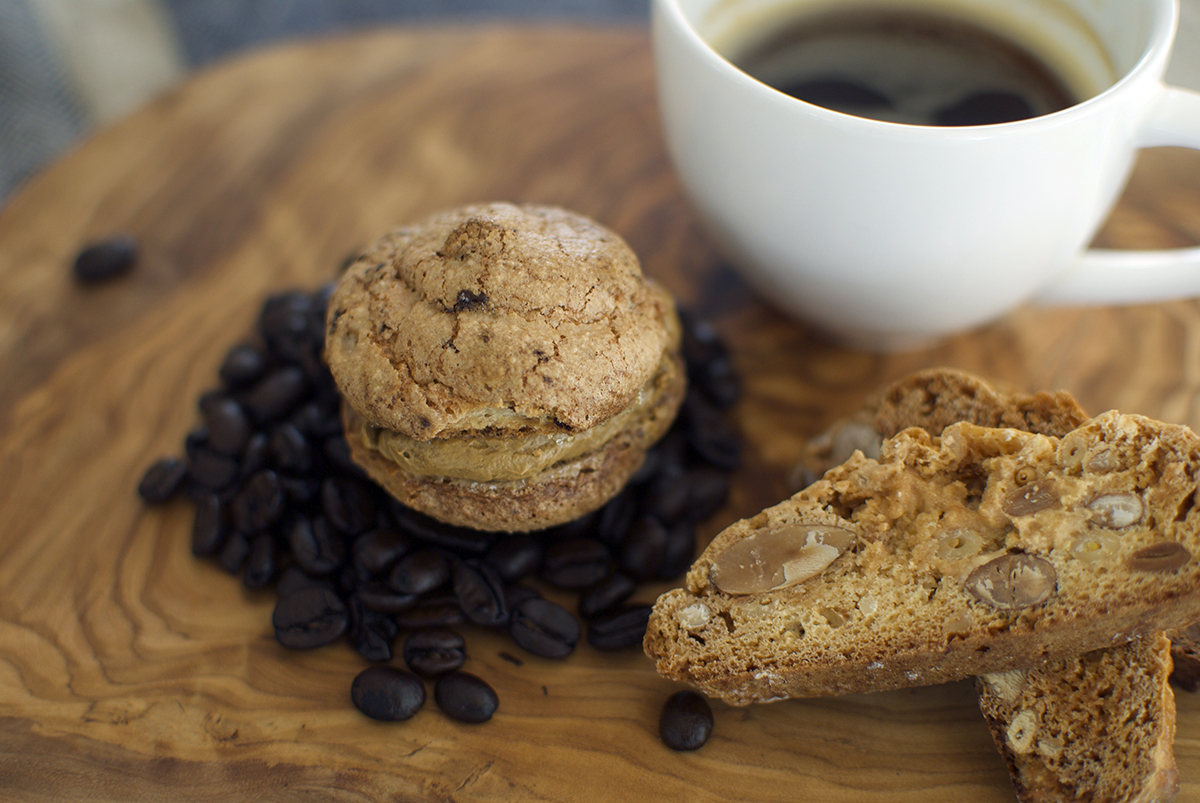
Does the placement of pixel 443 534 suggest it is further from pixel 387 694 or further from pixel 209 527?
pixel 209 527

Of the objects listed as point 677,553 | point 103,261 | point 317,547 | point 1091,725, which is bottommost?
point 1091,725

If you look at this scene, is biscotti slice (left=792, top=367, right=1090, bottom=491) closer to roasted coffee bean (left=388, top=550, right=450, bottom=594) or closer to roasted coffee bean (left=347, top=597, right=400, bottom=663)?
roasted coffee bean (left=388, top=550, right=450, bottom=594)

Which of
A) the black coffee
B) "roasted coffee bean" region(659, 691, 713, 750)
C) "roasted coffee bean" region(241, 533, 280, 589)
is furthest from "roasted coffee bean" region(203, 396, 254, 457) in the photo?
the black coffee

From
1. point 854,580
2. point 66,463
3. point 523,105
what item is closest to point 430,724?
point 854,580

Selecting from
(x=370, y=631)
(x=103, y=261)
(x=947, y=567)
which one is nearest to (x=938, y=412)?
(x=947, y=567)

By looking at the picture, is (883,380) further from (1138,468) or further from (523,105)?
(523,105)

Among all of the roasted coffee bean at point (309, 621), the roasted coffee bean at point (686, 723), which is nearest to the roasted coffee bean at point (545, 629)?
the roasted coffee bean at point (686, 723)

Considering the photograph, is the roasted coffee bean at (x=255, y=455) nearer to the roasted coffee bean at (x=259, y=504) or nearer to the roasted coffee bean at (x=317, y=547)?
the roasted coffee bean at (x=259, y=504)
